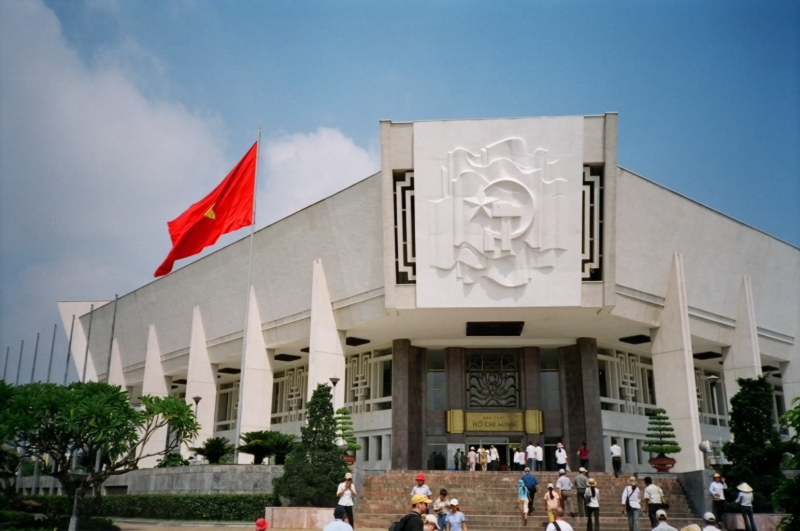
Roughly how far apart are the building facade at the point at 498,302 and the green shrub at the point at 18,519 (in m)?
8.66

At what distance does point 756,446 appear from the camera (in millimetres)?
21266

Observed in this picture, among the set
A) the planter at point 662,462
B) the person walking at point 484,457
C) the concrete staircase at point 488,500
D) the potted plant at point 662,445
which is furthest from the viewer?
the person walking at point 484,457

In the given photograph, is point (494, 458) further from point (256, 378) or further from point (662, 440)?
point (256, 378)

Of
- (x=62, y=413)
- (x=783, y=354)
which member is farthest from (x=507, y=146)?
(x=783, y=354)

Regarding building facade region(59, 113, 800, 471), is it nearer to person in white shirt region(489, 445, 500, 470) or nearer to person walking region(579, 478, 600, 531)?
person in white shirt region(489, 445, 500, 470)

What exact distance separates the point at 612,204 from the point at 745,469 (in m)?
10.0

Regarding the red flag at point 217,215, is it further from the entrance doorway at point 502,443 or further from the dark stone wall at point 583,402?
the dark stone wall at point 583,402

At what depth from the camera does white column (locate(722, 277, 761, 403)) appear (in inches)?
1221

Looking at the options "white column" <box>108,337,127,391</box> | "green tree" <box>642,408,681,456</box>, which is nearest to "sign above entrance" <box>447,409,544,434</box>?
"green tree" <box>642,408,681,456</box>

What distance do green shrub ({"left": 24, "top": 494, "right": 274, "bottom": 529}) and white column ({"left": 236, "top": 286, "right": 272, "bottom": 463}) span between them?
7.72 m

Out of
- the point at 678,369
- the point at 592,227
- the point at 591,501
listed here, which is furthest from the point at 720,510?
the point at 592,227

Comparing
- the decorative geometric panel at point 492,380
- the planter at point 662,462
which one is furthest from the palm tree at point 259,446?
the planter at point 662,462

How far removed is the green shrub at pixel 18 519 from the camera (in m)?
19.2

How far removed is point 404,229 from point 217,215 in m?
7.32
